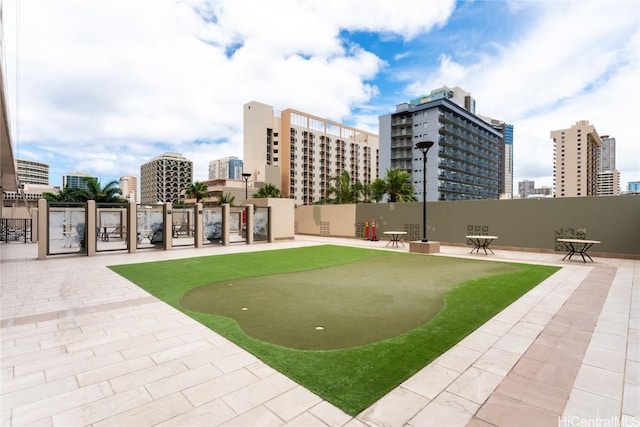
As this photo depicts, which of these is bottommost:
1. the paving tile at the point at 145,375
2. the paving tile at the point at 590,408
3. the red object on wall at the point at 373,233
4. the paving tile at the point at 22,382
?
the paving tile at the point at 22,382

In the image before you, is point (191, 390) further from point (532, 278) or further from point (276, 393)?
point (532, 278)

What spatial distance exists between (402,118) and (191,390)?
7444 cm

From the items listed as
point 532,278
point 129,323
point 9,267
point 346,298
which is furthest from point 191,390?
point 9,267

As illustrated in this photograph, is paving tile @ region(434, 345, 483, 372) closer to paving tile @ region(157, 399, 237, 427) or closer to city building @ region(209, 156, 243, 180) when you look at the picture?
paving tile @ region(157, 399, 237, 427)

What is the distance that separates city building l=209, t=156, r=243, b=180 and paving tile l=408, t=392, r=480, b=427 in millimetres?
161306

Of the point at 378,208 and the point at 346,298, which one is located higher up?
the point at 378,208

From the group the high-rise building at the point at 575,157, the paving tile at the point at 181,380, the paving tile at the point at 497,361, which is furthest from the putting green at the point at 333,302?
the high-rise building at the point at 575,157

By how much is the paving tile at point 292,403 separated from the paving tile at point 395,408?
1.65 feet

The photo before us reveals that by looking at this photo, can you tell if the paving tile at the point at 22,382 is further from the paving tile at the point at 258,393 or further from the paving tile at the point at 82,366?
the paving tile at the point at 258,393

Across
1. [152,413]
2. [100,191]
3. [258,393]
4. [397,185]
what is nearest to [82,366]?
[152,413]

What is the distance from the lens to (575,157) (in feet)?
327

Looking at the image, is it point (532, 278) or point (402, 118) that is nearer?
point (532, 278)

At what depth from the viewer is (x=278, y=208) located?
21703 millimetres

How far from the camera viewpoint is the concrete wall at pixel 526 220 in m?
12.5
